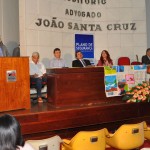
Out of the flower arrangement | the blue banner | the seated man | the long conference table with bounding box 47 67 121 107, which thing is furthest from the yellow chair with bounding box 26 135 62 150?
the blue banner

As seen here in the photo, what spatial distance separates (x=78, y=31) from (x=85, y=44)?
0.38 metres

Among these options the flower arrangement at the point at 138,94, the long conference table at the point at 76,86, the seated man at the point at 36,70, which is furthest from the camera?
the seated man at the point at 36,70

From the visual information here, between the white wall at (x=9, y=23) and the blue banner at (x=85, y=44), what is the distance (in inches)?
59.9

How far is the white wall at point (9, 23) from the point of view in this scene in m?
6.75

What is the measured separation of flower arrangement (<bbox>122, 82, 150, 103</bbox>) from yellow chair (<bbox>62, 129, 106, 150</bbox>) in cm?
153

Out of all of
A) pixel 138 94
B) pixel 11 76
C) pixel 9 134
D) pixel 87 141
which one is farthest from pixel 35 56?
pixel 9 134

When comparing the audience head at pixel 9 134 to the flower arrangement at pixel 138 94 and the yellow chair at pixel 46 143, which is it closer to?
the yellow chair at pixel 46 143

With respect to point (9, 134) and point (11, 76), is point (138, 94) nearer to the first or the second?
point (11, 76)

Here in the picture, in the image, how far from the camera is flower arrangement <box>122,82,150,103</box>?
15.2 ft

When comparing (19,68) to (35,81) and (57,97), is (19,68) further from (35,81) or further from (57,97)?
(35,81)

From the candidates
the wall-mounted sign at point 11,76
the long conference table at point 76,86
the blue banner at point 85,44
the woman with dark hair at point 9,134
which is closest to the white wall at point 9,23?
the blue banner at point 85,44

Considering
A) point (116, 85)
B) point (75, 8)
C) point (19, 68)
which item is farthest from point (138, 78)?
point (75, 8)

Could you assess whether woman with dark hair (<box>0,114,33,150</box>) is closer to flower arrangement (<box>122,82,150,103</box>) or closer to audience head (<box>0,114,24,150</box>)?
audience head (<box>0,114,24,150</box>)

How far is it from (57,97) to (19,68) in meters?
0.69
